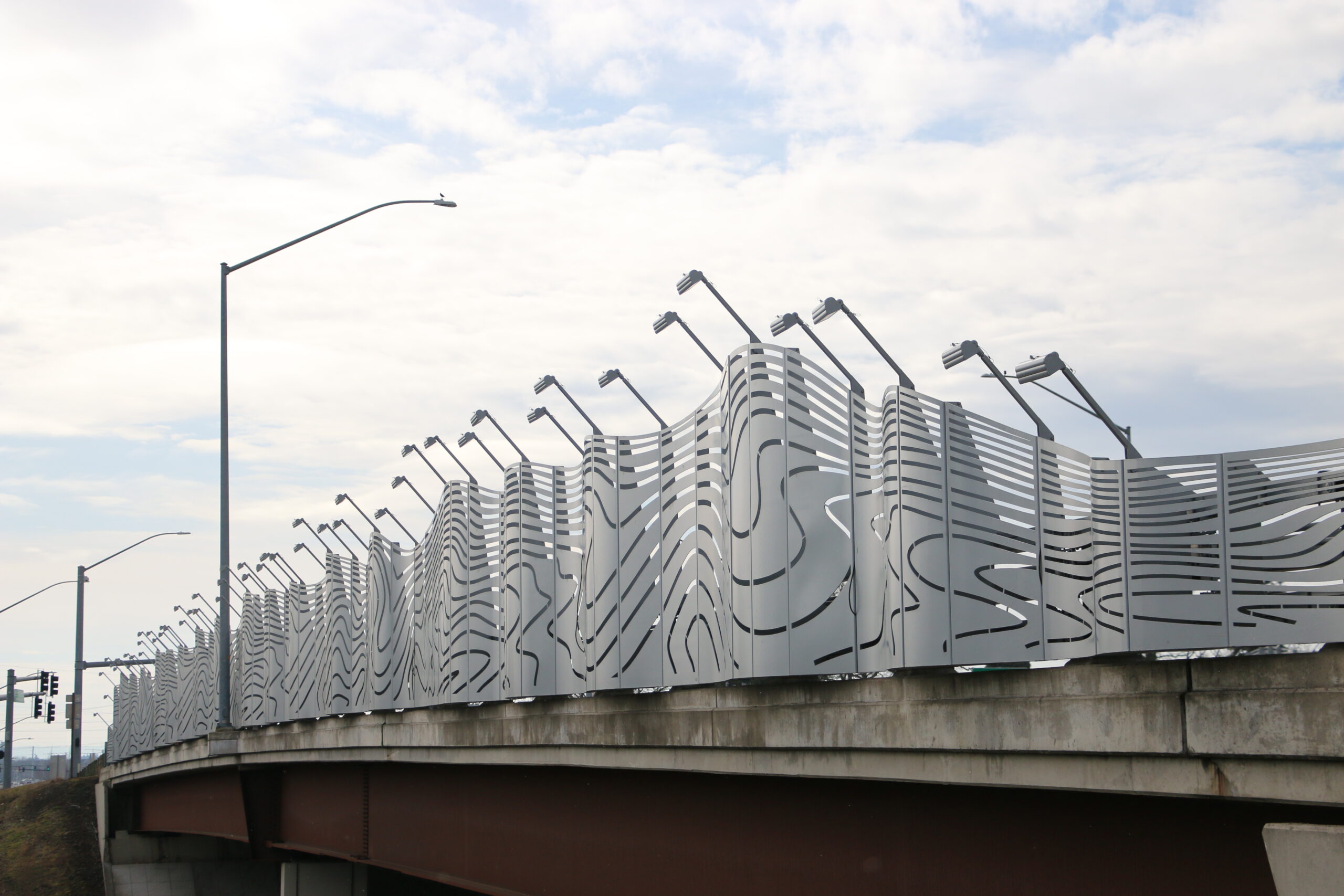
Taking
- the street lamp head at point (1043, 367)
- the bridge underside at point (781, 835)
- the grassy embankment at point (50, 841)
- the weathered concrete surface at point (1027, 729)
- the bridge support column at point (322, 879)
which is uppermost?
the street lamp head at point (1043, 367)

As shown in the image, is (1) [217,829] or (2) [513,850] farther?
(1) [217,829]

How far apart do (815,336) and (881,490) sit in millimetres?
3382

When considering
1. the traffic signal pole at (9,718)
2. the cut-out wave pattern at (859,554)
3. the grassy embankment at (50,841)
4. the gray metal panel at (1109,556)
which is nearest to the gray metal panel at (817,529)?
the cut-out wave pattern at (859,554)

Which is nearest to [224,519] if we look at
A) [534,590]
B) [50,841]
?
[534,590]

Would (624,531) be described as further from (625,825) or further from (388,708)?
(388,708)

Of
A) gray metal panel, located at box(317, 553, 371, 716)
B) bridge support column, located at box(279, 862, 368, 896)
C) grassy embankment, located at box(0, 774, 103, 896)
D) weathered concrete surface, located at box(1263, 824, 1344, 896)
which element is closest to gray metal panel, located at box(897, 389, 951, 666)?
weathered concrete surface, located at box(1263, 824, 1344, 896)

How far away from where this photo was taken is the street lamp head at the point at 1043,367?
41.3 feet

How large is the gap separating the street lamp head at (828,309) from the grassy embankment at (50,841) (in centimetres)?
5394

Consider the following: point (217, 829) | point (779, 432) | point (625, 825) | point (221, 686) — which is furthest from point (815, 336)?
point (217, 829)

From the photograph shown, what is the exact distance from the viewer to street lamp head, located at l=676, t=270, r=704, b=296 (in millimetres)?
17875

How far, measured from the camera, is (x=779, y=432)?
45.9 feet

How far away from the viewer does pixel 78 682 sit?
8269cm

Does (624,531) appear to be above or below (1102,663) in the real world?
above

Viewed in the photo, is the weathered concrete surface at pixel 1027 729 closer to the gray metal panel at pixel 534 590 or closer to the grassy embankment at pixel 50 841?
the gray metal panel at pixel 534 590
